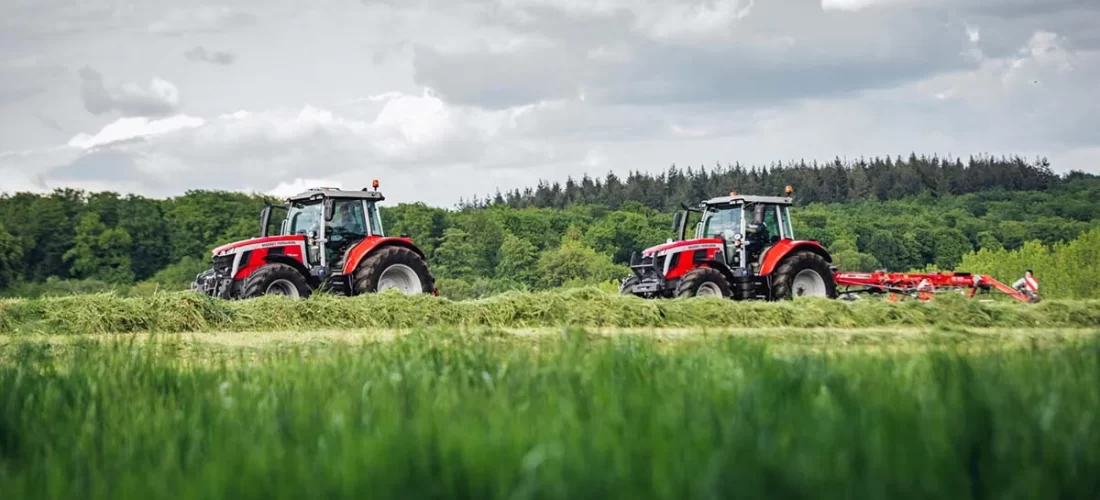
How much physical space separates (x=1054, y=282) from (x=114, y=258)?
63.9 m

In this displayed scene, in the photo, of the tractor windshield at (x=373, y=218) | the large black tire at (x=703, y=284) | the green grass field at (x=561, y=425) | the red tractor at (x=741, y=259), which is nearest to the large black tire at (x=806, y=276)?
the red tractor at (x=741, y=259)

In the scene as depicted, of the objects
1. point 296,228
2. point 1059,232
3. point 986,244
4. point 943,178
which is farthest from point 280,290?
point 943,178

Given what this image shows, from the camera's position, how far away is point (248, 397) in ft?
17.1

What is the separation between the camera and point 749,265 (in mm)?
21844

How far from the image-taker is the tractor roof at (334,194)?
66.8 feet

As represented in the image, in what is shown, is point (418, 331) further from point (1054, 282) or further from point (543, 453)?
point (1054, 282)

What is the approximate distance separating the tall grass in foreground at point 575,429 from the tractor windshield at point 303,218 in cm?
1466

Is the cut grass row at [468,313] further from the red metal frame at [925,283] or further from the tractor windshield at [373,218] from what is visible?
the red metal frame at [925,283]

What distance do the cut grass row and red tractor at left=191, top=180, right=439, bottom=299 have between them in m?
3.04

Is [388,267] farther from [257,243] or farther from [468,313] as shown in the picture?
[468,313]

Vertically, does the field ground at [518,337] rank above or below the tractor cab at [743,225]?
below

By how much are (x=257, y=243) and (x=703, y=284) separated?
8.30m

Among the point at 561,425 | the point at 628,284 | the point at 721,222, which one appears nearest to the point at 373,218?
the point at 628,284

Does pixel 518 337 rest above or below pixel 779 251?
below
